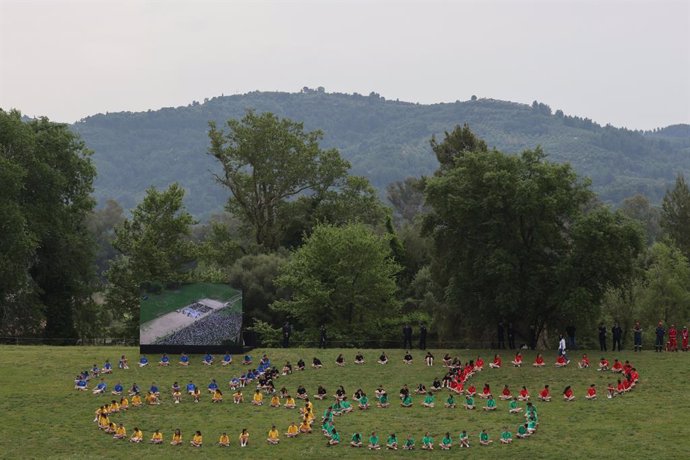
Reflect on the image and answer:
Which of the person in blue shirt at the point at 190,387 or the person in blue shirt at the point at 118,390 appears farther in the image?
the person in blue shirt at the point at 118,390

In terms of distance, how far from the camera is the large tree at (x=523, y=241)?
56.9 m

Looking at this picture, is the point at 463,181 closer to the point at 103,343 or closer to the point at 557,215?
the point at 557,215

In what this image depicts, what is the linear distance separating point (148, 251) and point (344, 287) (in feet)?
62.3

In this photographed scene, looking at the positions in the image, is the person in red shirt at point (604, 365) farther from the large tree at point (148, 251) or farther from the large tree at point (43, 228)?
the large tree at point (43, 228)

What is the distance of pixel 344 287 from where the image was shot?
6925 cm

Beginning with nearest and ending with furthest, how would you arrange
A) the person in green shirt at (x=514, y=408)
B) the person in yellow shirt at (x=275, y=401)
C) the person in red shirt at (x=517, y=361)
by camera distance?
the person in green shirt at (x=514, y=408), the person in yellow shirt at (x=275, y=401), the person in red shirt at (x=517, y=361)

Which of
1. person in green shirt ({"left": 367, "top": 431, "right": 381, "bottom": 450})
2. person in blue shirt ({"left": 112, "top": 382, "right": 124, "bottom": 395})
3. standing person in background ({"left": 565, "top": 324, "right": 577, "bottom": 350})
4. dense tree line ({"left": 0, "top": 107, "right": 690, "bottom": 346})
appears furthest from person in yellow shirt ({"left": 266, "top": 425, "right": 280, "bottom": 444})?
standing person in background ({"left": 565, "top": 324, "right": 577, "bottom": 350})

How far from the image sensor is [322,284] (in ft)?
229

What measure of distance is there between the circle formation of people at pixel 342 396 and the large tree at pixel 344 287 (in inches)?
476

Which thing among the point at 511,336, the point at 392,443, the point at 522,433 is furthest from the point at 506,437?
the point at 511,336

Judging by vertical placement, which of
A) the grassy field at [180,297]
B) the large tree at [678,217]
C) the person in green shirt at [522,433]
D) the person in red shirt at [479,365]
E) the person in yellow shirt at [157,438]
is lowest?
the person in yellow shirt at [157,438]

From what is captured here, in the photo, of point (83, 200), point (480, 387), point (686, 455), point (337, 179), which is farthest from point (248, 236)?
point (686, 455)

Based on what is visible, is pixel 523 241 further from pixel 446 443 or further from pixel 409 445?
pixel 409 445

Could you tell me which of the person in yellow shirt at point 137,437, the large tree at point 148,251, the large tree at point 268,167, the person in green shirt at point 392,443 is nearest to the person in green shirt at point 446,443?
the person in green shirt at point 392,443
